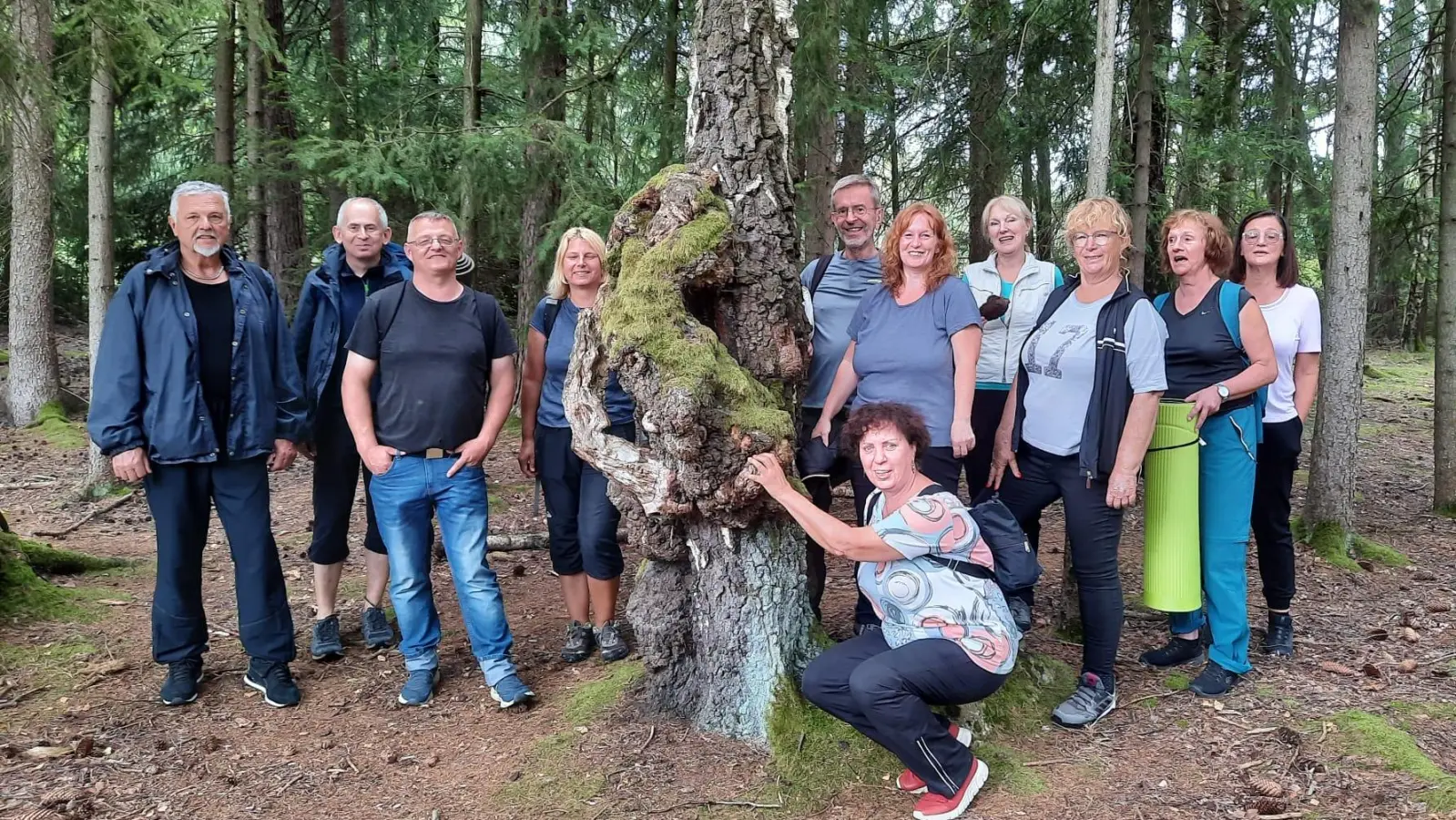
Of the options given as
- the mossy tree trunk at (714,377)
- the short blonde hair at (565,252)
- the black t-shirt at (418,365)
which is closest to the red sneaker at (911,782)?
the mossy tree trunk at (714,377)

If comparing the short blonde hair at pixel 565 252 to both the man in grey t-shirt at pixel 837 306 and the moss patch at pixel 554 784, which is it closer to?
the man in grey t-shirt at pixel 837 306

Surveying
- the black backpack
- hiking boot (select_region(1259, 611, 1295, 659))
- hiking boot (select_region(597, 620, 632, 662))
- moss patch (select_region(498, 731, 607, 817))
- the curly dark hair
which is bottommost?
moss patch (select_region(498, 731, 607, 817))

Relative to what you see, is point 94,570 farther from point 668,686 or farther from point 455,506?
point 668,686

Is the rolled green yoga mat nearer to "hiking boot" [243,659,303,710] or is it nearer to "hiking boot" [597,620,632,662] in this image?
"hiking boot" [597,620,632,662]

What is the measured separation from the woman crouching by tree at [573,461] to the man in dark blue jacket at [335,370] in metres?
0.84

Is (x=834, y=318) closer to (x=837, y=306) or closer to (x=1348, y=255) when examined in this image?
(x=837, y=306)

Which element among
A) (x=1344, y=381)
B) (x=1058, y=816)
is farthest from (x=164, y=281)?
(x=1344, y=381)

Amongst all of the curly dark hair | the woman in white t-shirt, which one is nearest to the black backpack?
the curly dark hair

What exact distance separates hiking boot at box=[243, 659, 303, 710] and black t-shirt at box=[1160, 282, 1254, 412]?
4193 mm

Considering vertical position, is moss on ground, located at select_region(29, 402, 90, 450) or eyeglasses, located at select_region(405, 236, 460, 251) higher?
eyeglasses, located at select_region(405, 236, 460, 251)

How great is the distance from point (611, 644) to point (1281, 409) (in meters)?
3.50

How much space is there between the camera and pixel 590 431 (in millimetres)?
3719

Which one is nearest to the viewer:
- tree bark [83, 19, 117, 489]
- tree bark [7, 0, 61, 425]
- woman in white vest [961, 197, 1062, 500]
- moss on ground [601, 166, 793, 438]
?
moss on ground [601, 166, 793, 438]

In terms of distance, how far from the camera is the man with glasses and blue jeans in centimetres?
402
